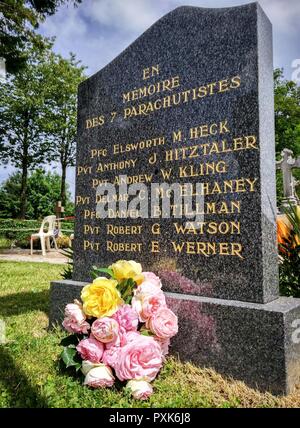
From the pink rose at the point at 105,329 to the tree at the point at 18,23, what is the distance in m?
9.28

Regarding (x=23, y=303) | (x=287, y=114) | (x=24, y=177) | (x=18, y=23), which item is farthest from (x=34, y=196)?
(x=23, y=303)

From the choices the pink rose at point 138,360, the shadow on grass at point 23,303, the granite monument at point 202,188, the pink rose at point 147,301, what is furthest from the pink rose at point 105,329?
the shadow on grass at point 23,303

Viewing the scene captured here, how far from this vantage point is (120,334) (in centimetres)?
246

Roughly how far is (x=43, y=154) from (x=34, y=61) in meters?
6.25

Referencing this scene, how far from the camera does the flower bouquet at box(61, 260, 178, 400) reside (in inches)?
91.4

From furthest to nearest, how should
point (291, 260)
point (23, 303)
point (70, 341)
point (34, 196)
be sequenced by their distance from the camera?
point (34, 196) < point (23, 303) < point (291, 260) < point (70, 341)

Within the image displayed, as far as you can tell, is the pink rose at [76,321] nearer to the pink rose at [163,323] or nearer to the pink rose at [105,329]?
the pink rose at [105,329]

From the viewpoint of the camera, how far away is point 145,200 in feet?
10.6

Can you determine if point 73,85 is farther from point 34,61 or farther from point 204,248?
point 204,248

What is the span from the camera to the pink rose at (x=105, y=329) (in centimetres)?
239

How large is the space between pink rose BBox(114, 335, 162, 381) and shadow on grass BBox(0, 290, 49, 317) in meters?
2.28

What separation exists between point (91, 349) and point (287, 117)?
24501mm

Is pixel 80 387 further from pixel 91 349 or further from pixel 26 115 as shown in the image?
pixel 26 115

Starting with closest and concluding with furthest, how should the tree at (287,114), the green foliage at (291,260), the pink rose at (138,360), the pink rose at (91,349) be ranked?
the pink rose at (138,360)
the pink rose at (91,349)
the green foliage at (291,260)
the tree at (287,114)
